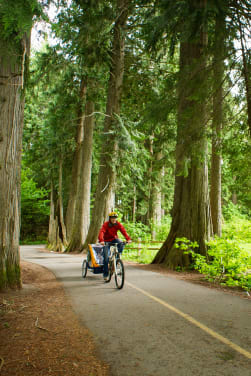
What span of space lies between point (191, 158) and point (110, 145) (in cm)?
846

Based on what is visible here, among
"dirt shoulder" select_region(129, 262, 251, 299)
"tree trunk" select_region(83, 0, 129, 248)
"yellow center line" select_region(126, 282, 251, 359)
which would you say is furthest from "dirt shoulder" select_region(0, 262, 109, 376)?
"tree trunk" select_region(83, 0, 129, 248)

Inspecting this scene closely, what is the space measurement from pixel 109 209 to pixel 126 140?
405 centimetres

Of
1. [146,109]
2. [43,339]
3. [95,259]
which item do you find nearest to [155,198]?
[146,109]

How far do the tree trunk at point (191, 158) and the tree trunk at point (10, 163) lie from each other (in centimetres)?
435

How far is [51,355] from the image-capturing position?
3787 mm

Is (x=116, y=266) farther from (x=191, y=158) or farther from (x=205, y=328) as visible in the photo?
(x=191, y=158)

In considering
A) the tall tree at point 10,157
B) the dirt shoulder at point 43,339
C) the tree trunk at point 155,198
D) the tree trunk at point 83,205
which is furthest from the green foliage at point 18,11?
the tree trunk at point 155,198

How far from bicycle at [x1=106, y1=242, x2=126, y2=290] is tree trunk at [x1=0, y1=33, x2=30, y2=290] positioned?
2348 mm

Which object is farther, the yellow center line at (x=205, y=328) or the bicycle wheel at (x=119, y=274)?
the bicycle wheel at (x=119, y=274)

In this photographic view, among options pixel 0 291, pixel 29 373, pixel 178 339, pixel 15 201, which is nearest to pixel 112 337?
pixel 178 339

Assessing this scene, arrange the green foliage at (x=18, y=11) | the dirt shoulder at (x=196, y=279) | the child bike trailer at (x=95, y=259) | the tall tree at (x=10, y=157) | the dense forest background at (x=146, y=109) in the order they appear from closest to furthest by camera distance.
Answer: the green foliage at (x=18, y=11) < the tall tree at (x=10, y=157) < the dirt shoulder at (x=196, y=279) < the dense forest background at (x=146, y=109) < the child bike trailer at (x=95, y=259)

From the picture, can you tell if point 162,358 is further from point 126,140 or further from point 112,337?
point 126,140

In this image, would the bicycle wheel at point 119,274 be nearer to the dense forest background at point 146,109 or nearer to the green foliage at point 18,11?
the dense forest background at point 146,109

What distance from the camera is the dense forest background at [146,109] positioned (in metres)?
8.22
